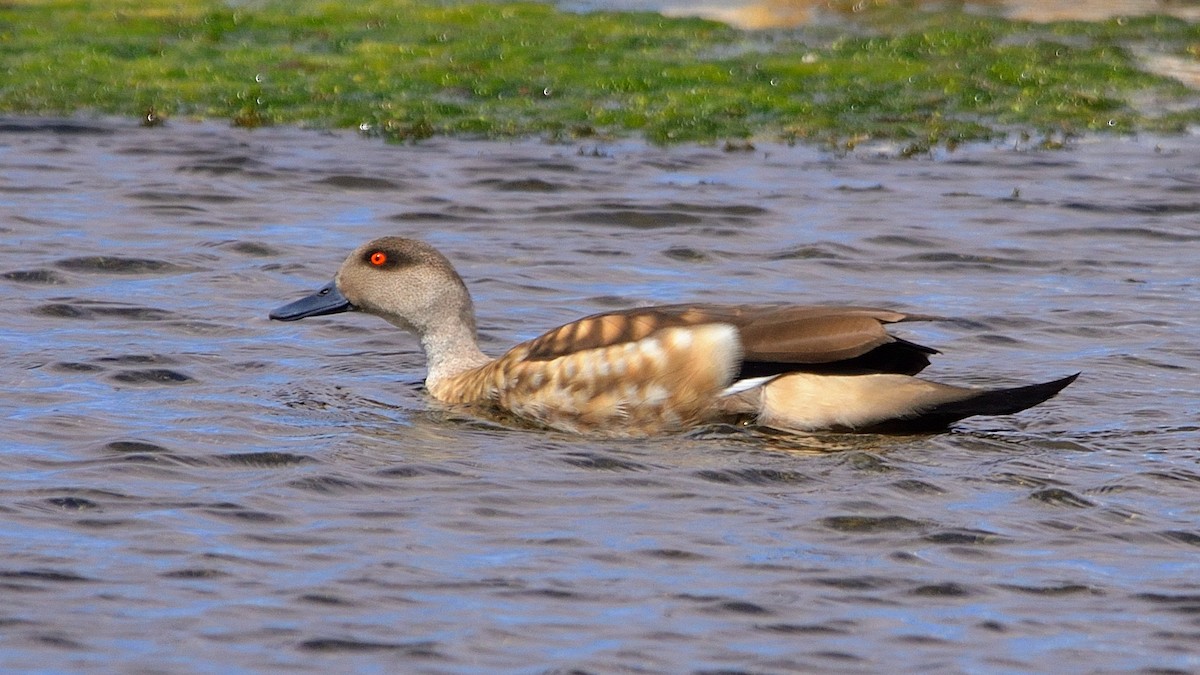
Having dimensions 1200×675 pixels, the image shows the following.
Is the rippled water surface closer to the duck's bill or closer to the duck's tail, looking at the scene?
the duck's tail

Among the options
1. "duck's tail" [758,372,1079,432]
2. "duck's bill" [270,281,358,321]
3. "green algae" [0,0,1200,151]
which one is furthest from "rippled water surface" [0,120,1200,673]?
→ "green algae" [0,0,1200,151]

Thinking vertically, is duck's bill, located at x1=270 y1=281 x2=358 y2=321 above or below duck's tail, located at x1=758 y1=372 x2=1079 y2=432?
above

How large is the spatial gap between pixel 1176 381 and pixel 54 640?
530 cm

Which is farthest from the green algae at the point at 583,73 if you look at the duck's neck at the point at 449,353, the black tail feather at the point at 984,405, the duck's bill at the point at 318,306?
the black tail feather at the point at 984,405

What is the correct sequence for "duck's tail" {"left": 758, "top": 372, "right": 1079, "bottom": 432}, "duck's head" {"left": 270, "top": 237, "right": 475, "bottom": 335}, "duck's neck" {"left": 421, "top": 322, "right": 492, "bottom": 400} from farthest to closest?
"duck's head" {"left": 270, "top": 237, "right": 475, "bottom": 335} < "duck's neck" {"left": 421, "top": 322, "right": 492, "bottom": 400} < "duck's tail" {"left": 758, "top": 372, "right": 1079, "bottom": 432}

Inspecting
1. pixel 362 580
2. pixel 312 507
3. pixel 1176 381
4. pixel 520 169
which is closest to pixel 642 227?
pixel 520 169

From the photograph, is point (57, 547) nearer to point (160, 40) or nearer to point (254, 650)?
point (254, 650)

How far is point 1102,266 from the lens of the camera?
11539 mm

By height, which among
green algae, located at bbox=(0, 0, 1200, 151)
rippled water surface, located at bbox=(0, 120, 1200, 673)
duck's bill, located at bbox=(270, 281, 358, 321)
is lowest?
rippled water surface, located at bbox=(0, 120, 1200, 673)

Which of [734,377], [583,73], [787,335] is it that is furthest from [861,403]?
[583,73]

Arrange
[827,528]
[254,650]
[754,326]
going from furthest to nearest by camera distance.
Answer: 1. [754,326]
2. [827,528]
3. [254,650]

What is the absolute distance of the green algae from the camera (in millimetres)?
14742

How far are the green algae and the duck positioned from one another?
630 centimetres

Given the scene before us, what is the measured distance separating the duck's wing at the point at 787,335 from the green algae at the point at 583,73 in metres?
6.28
